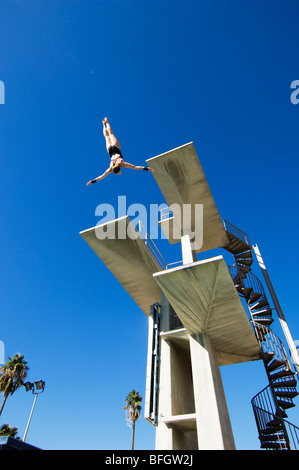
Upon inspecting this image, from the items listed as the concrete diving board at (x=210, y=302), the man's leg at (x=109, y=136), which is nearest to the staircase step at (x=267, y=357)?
the concrete diving board at (x=210, y=302)

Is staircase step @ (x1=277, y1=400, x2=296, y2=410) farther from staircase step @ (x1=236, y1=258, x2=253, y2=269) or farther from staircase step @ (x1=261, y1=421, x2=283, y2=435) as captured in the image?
staircase step @ (x1=236, y1=258, x2=253, y2=269)

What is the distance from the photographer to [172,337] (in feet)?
31.8

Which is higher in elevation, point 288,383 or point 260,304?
point 260,304

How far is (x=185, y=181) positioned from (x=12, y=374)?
20822 millimetres

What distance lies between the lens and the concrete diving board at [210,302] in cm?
713

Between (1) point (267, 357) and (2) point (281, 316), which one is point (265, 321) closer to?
(2) point (281, 316)

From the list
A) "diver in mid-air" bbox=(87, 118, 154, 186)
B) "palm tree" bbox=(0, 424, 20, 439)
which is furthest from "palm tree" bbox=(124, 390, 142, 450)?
"diver in mid-air" bbox=(87, 118, 154, 186)

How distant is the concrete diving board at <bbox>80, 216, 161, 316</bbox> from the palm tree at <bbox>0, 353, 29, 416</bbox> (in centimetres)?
1550

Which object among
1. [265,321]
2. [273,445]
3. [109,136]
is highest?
[109,136]

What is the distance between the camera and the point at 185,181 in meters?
10.3

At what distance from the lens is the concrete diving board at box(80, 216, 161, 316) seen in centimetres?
965

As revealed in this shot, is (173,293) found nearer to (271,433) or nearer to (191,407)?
(191,407)

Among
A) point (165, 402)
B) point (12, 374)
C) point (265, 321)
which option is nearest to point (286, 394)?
point (265, 321)
